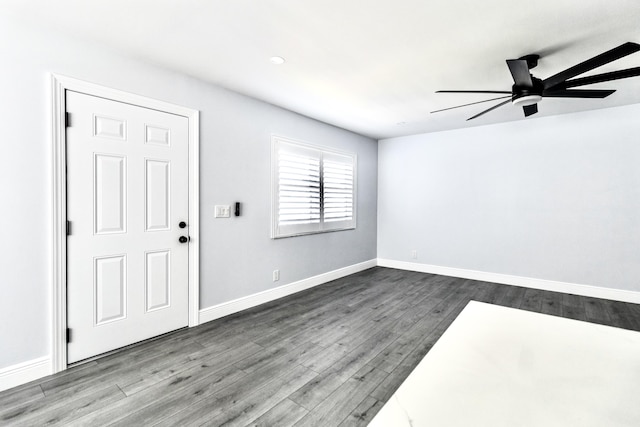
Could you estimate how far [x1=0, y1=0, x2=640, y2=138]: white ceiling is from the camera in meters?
1.99

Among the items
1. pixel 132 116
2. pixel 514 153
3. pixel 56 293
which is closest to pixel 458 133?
pixel 514 153

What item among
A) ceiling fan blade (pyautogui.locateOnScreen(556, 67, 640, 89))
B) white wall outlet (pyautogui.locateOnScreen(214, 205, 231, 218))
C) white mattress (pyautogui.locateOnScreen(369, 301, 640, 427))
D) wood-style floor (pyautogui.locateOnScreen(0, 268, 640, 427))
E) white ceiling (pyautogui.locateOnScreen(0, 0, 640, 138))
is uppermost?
white ceiling (pyautogui.locateOnScreen(0, 0, 640, 138))

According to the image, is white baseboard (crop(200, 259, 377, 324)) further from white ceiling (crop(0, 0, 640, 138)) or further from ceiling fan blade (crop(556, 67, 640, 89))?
ceiling fan blade (crop(556, 67, 640, 89))

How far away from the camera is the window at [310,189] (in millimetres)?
4055

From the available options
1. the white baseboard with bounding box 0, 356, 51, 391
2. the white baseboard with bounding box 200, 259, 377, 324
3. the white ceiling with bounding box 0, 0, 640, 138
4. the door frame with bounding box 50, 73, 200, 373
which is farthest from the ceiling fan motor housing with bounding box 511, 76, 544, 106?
the white baseboard with bounding box 0, 356, 51, 391

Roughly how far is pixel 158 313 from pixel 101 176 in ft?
4.51

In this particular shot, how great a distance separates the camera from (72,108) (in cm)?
236

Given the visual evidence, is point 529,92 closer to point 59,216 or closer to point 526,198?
point 526,198

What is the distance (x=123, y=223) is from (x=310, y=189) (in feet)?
8.36

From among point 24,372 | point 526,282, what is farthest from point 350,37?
point 526,282

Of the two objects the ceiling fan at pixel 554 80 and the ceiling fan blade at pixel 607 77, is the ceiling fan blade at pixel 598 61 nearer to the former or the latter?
the ceiling fan at pixel 554 80

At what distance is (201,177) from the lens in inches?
125

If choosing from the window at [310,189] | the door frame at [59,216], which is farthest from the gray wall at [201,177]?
the window at [310,189]

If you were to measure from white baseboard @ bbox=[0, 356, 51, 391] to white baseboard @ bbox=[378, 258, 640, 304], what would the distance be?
16.9 feet
